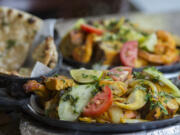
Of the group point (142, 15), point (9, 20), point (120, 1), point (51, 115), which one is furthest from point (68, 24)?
point (51, 115)

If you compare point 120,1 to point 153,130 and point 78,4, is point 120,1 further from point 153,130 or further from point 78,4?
point 153,130

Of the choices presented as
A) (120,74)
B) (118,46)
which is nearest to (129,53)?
(118,46)

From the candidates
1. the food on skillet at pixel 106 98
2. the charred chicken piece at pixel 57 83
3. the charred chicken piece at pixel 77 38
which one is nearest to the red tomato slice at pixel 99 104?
the food on skillet at pixel 106 98

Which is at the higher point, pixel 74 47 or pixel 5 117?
pixel 74 47

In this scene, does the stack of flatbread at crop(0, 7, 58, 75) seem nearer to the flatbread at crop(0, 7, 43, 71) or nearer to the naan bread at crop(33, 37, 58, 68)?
the flatbread at crop(0, 7, 43, 71)

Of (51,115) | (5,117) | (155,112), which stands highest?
(155,112)

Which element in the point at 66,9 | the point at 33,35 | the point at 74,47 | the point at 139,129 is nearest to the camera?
the point at 139,129

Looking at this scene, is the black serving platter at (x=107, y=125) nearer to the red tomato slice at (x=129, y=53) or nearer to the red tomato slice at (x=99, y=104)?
the red tomato slice at (x=99, y=104)
